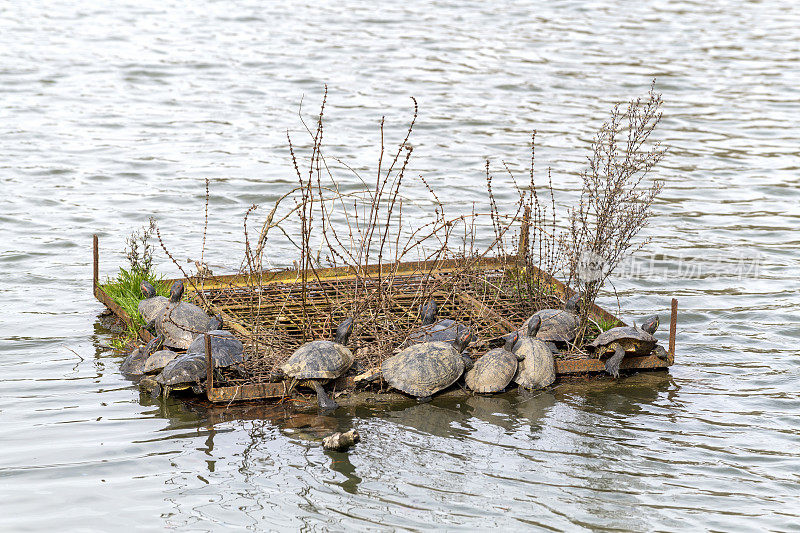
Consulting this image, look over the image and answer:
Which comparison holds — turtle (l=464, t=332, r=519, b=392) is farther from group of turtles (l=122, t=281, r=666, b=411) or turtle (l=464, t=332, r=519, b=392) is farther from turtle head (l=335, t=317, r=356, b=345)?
turtle head (l=335, t=317, r=356, b=345)

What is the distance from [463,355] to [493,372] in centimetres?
31

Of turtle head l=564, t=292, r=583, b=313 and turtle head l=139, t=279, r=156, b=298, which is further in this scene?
turtle head l=139, t=279, r=156, b=298

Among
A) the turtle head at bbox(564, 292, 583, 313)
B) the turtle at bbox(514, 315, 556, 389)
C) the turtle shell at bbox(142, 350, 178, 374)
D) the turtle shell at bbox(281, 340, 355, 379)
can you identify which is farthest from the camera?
the turtle head at bbox(564, 292, 583, 313)

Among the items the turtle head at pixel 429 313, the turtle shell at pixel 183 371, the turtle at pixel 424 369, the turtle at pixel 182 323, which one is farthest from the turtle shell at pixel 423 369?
the turtle at pixel 182 323

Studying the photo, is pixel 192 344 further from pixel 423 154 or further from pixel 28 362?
pixel 423 154

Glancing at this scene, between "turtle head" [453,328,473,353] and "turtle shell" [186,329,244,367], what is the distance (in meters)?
1.70

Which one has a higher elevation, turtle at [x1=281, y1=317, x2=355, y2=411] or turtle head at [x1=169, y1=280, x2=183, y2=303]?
turtle head at [x1=169, y1=280, x2=183, y2=303]

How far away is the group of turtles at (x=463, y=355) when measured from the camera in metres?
7.32

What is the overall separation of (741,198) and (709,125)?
4.04 m

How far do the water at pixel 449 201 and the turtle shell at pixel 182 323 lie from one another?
603mm

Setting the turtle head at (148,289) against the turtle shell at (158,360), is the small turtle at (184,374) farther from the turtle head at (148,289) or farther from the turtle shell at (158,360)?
the turtle head at (148,289)

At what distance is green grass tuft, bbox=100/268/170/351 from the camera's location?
879 cm

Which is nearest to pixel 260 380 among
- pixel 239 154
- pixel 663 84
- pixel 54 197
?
pixel 54 197

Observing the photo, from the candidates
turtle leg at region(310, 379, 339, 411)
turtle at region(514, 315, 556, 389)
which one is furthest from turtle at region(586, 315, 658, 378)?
turtle leg at region(310, 379, 339, 411)
